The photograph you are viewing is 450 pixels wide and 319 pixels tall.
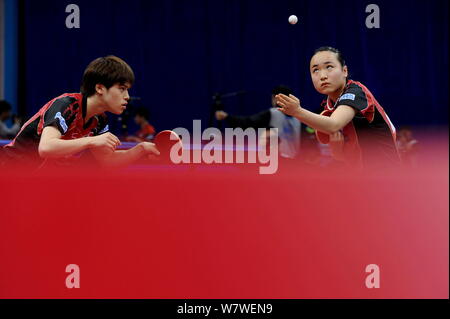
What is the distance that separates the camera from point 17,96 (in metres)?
7.55

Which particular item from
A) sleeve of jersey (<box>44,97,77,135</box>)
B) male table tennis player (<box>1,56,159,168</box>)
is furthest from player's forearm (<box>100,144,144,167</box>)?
sleeve of jersey (<box>44,97,77,135</box>)

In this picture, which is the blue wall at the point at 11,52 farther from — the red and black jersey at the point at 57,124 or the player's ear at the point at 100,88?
the player's ear at the point at 100,88

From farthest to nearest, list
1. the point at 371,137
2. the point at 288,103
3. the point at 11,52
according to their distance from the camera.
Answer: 1. the point at 11,52
2. the point at 371,137
3. the point at 288,103

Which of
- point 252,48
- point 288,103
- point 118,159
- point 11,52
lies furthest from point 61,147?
point 11,52

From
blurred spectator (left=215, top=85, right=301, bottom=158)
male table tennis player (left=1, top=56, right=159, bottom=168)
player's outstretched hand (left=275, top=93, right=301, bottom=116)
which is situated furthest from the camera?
blurred spectator (left=215, top=85, right=301, bottom=158)

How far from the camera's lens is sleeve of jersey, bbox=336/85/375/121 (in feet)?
5.98

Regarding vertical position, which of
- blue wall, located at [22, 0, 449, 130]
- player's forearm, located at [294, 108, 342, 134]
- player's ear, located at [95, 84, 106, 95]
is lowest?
player's forearm, located at [294, 108, 342, 134]

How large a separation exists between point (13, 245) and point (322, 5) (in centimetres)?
673

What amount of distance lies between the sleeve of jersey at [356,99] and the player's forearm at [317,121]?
13 centimetres

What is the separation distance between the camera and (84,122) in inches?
79.4

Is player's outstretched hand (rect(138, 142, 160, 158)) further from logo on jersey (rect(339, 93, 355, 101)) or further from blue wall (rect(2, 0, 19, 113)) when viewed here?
blue wall (rect(2, 0, 19, 113))

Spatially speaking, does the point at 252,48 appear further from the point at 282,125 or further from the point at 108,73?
the point at 108,73

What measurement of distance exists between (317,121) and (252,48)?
5.58 meters

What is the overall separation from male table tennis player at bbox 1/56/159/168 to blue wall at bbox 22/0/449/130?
511 cm
